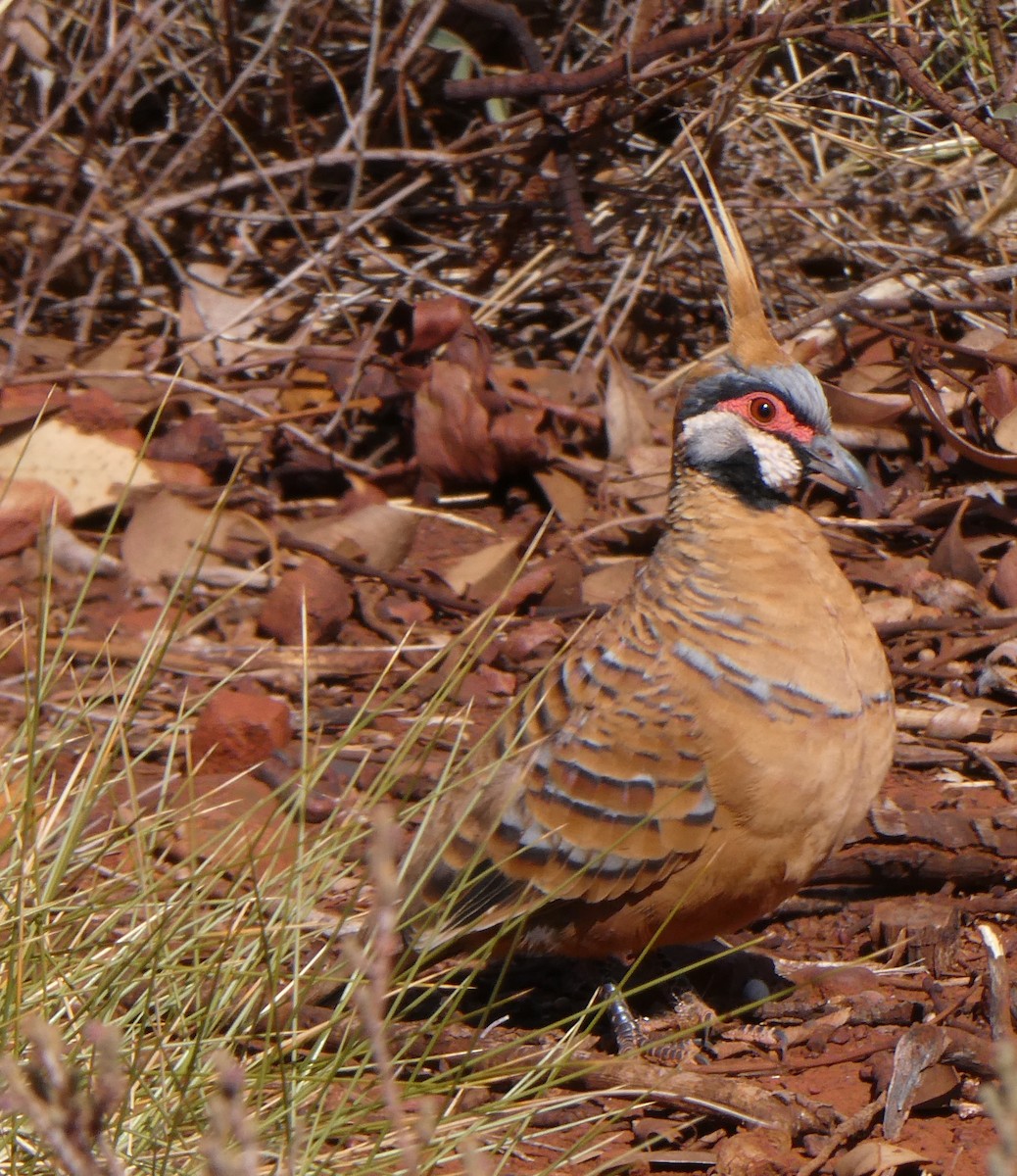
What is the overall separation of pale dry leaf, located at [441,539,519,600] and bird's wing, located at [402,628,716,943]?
140cm

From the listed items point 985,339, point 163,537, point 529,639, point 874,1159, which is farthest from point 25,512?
point 874,1159

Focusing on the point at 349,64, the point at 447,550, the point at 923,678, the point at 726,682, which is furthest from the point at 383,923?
the point at 349,64

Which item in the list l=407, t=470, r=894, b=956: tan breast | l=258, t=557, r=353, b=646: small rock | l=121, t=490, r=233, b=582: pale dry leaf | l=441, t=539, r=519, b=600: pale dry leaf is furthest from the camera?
l=121, t=490, r=233, b=582: pale dry leaf

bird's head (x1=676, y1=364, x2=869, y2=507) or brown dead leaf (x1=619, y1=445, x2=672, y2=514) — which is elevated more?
bird's head (x1=676, y1=364, x2=869, y2=507)

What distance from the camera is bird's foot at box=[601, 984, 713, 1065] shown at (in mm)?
3332

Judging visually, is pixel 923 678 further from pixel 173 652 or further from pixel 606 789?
pixel 173 652

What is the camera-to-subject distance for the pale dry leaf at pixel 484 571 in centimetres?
476

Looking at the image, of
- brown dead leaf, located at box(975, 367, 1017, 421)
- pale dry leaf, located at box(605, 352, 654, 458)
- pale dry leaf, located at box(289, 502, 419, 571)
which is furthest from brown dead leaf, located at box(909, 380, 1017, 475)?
pale dry leaf, located at box(289, 502, 419, 571)

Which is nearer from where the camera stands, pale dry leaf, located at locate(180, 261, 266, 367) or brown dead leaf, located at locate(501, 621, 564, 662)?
brown dead leaf, located at locate(501, 621, 564, 662)

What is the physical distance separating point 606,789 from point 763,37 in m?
2.49

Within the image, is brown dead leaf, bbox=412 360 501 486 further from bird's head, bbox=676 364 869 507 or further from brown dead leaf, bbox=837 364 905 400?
bird's head, bbox=676 364 869 507

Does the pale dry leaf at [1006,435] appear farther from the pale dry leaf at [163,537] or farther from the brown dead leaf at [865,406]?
the pale dry leaf at [163,537]

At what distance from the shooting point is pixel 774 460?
3531 millimetres

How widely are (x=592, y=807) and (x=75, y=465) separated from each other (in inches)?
106
